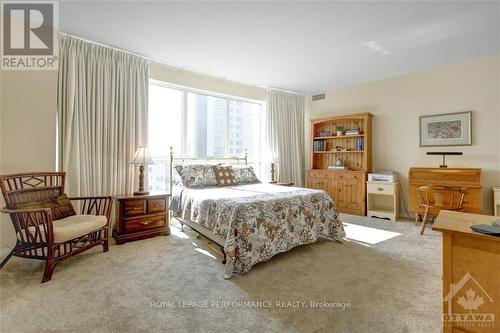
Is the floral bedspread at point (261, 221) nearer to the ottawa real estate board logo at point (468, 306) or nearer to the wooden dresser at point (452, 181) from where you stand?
the ottawa real estate board logo at point (468, 306)

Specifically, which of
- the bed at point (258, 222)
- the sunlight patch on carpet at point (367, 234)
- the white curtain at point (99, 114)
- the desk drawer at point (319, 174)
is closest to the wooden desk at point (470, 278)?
the bed at point (258, 222)

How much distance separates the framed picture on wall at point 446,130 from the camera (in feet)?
13.4

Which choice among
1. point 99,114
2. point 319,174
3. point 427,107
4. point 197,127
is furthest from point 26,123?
point 427,107

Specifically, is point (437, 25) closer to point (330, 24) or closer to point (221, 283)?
point (330, 24)

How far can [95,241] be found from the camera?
2764 mm

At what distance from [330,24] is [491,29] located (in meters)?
2.03

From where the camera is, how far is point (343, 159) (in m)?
5.56

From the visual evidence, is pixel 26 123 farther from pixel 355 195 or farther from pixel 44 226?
pixel 355 195

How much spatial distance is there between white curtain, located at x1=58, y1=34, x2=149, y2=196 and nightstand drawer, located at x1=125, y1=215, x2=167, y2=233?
0.65m

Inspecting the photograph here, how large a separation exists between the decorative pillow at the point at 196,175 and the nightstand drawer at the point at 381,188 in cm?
293

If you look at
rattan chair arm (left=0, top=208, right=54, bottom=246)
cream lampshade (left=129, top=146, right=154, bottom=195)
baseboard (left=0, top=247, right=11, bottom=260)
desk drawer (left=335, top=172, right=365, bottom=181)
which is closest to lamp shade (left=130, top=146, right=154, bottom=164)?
cream lampshade (left=129, top=146, right=154, bottom=195)

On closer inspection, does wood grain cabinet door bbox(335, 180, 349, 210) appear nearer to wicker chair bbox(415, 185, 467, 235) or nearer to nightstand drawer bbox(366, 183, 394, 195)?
nightstand drawer bbox(366, 183, 394, 195)

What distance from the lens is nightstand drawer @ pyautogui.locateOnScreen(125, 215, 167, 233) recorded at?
3240 millimetres

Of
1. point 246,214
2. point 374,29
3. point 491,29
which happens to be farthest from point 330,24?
point 246,214
